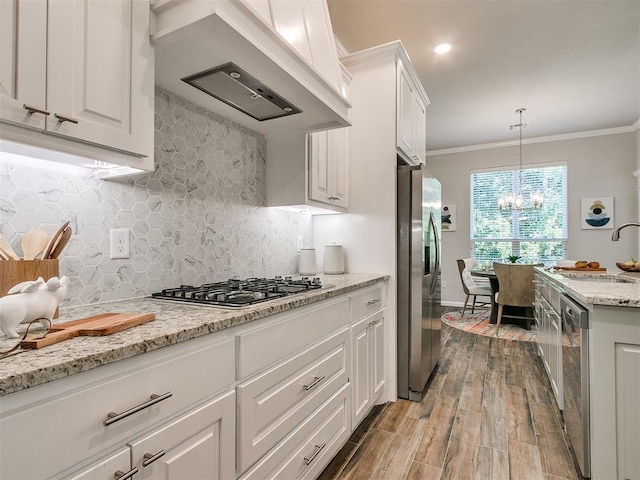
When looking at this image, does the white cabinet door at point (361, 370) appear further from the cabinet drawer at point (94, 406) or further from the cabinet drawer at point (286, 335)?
the cabinet drawer at point (94, 406)

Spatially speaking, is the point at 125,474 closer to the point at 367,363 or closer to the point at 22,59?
the point at 22,59

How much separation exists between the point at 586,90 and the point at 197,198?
15.4 ft

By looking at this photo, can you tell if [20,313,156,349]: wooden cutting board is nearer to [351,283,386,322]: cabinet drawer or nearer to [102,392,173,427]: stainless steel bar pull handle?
[102,392,173,427]: stainless steel bar pull handle

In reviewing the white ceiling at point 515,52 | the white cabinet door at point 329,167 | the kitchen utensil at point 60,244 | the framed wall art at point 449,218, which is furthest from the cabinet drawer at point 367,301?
the framed wall art at point 449,218

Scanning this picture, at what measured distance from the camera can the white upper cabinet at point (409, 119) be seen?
2709 mm

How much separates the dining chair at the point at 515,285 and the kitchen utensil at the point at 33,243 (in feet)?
15.2

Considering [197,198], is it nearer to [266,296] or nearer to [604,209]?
[266,296]

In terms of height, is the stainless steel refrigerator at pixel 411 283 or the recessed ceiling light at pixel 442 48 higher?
the recessed ceiling light at pixel 442 48

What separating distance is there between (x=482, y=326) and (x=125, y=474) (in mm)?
4899

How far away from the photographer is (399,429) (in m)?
2.20

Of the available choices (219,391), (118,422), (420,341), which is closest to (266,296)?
(219,391)

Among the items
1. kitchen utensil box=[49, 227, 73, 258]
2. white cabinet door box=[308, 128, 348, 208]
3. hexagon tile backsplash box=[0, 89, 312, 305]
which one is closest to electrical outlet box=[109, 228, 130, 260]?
hexagon tile backsplash box=[0, 89, 312, 305]

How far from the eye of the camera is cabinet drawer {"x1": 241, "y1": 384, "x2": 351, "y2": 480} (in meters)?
1.31

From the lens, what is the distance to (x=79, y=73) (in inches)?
40.0
